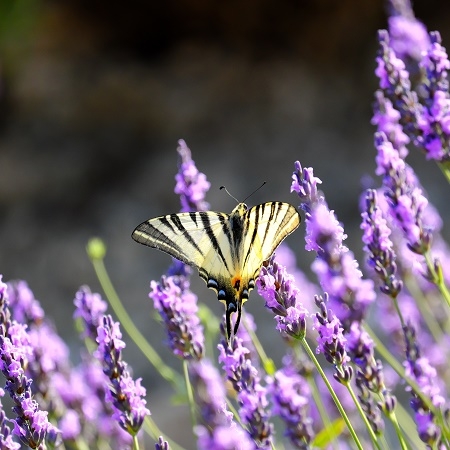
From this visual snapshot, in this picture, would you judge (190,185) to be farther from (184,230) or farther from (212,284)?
(212,284)

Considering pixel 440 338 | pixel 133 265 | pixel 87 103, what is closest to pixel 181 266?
pixel 440 338

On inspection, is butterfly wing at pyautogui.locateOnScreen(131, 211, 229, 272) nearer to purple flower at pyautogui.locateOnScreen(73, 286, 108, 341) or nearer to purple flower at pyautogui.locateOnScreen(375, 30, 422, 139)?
purple flower at pyautogui.locateOnScreen(73, 286, 108, 341)

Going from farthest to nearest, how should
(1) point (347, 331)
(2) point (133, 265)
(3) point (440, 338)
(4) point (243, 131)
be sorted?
(4) point (243, 131) → (2) point (133, 265) → (3) point (440, 338) → (1) point (347, 331)

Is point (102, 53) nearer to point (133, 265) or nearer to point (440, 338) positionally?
point (133, 265)

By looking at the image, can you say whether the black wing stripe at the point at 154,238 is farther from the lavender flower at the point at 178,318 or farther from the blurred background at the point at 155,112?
the blurred background at the point at 155,112

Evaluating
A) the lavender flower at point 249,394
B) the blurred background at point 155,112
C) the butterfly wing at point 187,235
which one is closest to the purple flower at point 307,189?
the lavender flower at point 249,394

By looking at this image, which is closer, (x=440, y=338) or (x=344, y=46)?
(x=440, y=338)

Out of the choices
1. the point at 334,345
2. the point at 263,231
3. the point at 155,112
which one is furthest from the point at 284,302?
the point at 155,112
